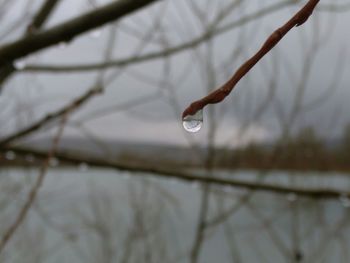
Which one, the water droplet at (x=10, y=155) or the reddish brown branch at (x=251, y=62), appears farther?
the water droplet at (x=10, y=155)

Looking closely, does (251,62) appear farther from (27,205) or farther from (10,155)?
(10,155)

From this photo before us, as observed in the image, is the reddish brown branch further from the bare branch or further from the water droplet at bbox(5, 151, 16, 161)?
the water droplet at bbox(5, 151, 16, 161)

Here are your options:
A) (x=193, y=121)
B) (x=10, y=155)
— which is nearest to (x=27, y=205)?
(x=193, y=121)

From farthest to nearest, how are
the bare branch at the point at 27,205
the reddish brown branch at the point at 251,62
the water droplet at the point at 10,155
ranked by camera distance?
1. the water droplet at the point at 10,155
2. the bare branch at the point at 27,205
3. the reddish brown branch at the point at 251,62

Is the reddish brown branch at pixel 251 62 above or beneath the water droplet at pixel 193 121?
above

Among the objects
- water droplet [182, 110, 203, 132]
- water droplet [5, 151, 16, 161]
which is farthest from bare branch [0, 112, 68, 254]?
water droplet [5, 151, 16, 161]

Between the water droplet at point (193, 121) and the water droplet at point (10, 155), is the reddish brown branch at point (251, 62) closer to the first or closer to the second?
the water droplet at point (193, 121)

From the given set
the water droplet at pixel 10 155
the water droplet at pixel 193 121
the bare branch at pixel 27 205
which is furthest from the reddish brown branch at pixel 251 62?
the water droplet at pixel 10 155
